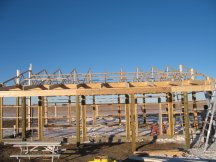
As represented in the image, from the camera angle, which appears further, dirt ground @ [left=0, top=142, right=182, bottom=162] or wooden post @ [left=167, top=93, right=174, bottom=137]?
wooden post @ [left=167, top=93, right=174, bottom=137]

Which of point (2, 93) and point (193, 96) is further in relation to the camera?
point (193, 96)

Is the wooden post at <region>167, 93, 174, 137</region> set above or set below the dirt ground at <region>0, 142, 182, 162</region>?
above

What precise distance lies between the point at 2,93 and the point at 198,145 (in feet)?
33.2

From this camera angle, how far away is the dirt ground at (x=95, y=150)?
12.9m

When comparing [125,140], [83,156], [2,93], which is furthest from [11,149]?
[125,140]

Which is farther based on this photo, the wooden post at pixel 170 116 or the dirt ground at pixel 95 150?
the wooden post at pixel 170 116

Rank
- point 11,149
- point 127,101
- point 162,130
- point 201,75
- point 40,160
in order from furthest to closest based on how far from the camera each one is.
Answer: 1. point 162,130
2. point 127,101
3. point 201,75
4. point 11,149
5. point 40,160

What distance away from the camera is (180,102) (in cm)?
2097

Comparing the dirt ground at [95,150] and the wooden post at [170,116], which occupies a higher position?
the wooden post at [170,116]

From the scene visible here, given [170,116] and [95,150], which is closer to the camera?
[95,150]

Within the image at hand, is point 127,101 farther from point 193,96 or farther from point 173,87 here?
point 193,96

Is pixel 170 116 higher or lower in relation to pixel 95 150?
higher

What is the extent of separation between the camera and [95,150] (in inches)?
582

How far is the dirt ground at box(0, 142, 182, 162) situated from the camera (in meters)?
12.9
